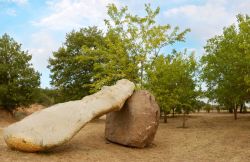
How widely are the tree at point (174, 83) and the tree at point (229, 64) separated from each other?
1.18m

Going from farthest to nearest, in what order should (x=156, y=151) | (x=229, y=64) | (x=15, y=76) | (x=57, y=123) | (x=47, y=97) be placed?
(x=47, y=97) → (x=15, y=76) → (x=229, y=64) → (x=156, y=151) → (x=57, y=123)

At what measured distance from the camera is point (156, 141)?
1862 cm

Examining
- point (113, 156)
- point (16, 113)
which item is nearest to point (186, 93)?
point (113, 156)

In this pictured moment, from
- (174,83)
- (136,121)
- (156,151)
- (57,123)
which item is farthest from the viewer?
(174,83)

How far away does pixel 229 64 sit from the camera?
24.9 m

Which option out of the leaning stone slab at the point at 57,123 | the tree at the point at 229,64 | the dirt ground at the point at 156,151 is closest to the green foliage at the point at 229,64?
the tree at the point at 229,64

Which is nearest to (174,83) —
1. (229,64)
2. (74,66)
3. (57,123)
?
(229,64)

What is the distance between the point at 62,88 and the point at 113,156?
2396 centimetres

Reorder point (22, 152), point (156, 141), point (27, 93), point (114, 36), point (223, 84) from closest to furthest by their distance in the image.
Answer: point (22, 152)
point (156, 141)
point (223, 84)
point (114, 36)
point (27, 93)

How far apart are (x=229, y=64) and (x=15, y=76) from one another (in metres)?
20.4

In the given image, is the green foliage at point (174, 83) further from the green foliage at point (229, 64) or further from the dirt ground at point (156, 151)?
the dirt ground at point (156, 151)

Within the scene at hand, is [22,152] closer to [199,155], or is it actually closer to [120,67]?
[199,155]

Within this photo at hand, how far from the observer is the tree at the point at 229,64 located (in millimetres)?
23906

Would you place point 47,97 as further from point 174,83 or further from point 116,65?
point 174,83
